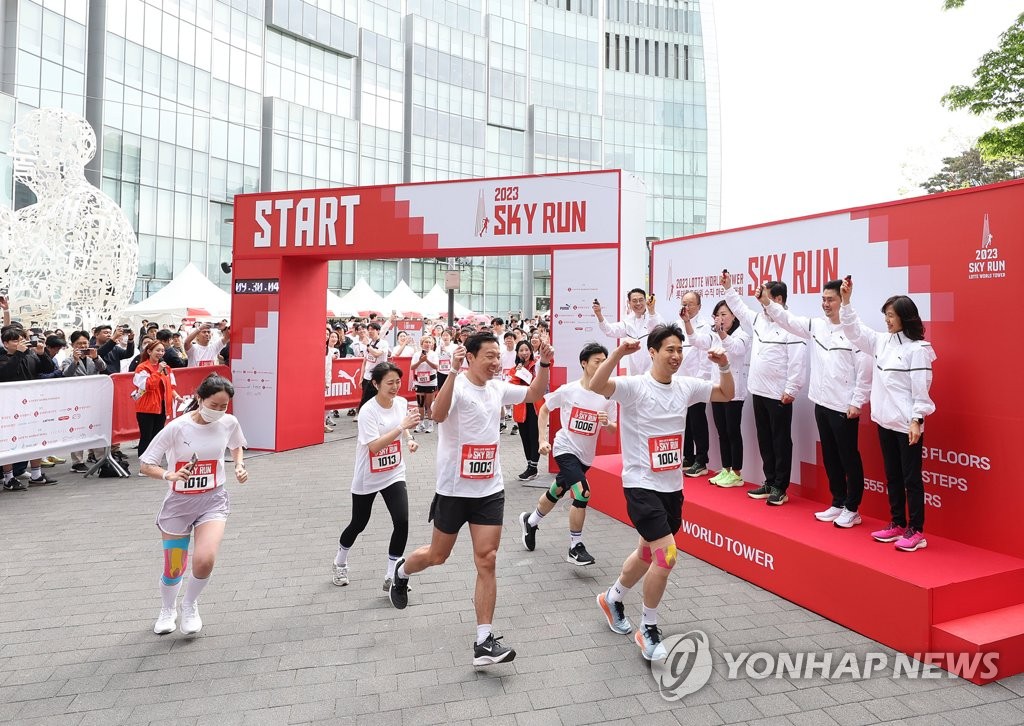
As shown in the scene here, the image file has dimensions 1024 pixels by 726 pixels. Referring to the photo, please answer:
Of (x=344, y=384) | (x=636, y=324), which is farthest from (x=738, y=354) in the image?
(x=344, y=384)

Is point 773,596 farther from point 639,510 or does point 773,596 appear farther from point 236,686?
point 236,686

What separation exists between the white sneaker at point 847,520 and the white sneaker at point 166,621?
5.15 m

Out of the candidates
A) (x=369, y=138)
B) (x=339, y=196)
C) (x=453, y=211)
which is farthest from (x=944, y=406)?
(x=369, y=138)

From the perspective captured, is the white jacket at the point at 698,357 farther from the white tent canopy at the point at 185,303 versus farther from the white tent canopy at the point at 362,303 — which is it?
the white tent canopy at the point at 362,303

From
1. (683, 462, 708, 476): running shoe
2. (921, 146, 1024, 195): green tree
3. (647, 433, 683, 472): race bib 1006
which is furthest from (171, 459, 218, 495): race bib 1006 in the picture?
(921, 146, 1024, 195): green tree

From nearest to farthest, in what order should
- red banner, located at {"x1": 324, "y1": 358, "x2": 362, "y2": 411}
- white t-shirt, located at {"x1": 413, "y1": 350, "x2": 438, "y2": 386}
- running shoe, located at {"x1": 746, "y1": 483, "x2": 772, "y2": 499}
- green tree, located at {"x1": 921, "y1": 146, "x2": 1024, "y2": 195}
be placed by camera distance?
1. running shoe, located at {"x1": 746, "y1": 483, "x2": 772, "y2": 499}
2. white t-shirt, located at {"x1": 413, "y1": 350, "x2": 438, "y2": 386}
3. red banner, located at {"x1": 324, "y1": 358, "x2": 362, "y2": 411}
4. green tree, located at {"x1": 921, "y1": 146, "x2": 1024, "y2": 195}

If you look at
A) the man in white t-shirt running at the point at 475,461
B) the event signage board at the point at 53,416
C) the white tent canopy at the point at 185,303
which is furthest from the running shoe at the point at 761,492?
the white tent canopy at the point at 185,303

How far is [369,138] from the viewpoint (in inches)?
1815

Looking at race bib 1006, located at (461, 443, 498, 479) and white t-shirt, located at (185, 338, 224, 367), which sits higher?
white t-shirt, located at (185, 338, 224, 367)

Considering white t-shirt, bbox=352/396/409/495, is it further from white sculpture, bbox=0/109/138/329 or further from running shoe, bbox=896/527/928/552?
white sculpture, bbox=0/109/138/329

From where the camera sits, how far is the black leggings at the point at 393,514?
17.2ft

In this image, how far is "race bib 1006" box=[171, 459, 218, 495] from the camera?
4.47 meters

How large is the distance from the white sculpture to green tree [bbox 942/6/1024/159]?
18.8m

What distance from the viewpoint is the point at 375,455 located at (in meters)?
5.20
